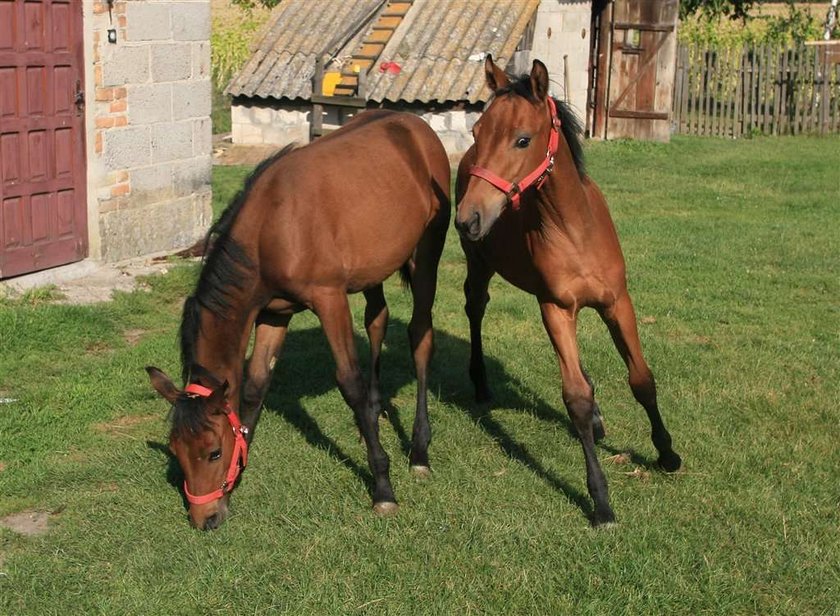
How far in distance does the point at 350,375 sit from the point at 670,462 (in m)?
1.75

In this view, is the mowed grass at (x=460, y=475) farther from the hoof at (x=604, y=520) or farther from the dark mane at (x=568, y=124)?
the dark mane at (x=568, y=124)

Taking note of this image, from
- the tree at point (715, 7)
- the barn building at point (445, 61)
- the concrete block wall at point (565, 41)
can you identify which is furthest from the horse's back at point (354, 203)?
the tree at point (715, 7)

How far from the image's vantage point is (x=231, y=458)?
5203 millimetres

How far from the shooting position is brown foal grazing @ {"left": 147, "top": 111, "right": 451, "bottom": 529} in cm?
516

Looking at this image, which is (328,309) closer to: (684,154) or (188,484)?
(188,484)

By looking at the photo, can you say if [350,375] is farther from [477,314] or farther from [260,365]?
[477,314]

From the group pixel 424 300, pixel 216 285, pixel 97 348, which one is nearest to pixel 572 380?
pixel 424 300

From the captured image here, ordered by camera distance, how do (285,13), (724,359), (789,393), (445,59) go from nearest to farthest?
(789,393), (724,359), (445,59), (285,13)

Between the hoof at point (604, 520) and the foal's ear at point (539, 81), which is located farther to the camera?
the hoof at point (604, 520)

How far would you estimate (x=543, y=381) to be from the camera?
24.9 feet

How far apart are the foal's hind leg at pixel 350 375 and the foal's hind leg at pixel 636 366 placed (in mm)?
1285

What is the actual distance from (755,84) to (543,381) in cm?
1537

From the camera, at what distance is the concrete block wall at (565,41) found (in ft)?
65.2

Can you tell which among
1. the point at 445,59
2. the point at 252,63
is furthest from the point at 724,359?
the point at 252,63
